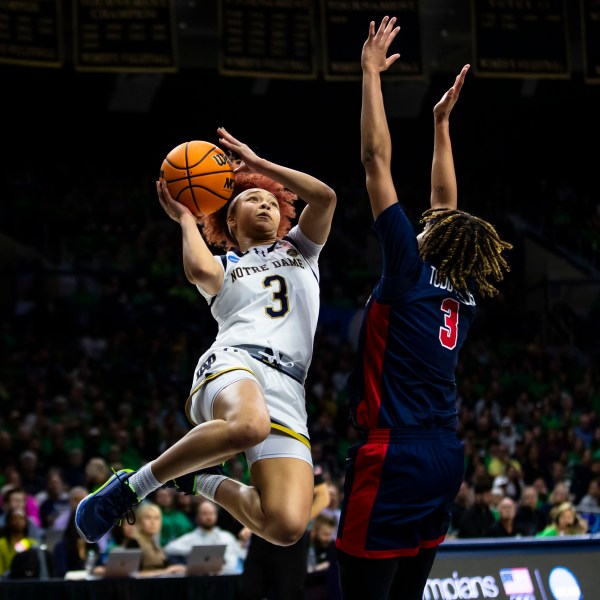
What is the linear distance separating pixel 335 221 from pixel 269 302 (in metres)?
14.8

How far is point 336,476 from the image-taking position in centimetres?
1212

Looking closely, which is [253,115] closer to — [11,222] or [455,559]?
[11,222]

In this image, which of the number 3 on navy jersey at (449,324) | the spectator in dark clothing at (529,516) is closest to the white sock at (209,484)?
the number 3 on navy jersey at (449,324)

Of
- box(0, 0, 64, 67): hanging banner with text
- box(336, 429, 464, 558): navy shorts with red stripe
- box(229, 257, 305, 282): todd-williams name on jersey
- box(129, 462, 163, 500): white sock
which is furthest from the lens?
box(0, 0, 64, 67): hanging banner with text

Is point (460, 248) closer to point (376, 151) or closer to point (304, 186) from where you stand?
point (376, 151)

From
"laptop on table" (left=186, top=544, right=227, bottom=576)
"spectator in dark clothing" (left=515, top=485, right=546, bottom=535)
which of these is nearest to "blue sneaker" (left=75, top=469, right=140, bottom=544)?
"laptop on table" (left=186, top=544, right=227, bottom=576)

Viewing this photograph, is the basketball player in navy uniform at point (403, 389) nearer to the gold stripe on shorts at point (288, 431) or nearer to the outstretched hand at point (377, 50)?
the outstretched hand at point (377, 50)

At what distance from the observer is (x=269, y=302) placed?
456cm

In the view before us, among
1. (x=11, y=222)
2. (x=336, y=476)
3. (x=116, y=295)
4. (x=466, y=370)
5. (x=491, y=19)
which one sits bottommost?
(x=336, y=476)

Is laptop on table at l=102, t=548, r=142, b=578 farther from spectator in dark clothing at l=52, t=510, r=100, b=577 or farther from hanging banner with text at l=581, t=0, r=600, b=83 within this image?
hanging banner with text at l=581, t=0, r=600, b=83

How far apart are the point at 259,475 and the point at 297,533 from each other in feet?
0.92

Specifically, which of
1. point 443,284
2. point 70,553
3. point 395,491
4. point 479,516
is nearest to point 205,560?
point 70,553

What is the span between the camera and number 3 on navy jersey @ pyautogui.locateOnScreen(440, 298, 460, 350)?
3.84 meters

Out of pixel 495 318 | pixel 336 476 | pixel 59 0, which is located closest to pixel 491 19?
pixel 59 0
